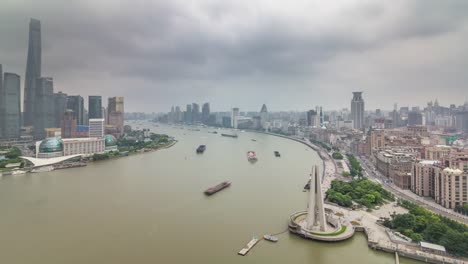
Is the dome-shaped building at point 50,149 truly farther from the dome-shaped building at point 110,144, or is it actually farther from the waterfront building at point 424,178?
the waterfront building at point 424,178

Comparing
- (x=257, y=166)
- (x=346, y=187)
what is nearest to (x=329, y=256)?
(x=346, y=187)

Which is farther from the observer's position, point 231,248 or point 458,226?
point 458,226

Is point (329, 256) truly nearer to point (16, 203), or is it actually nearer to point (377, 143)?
point (16, 203)

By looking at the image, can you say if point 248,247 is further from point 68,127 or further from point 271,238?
point 68,127

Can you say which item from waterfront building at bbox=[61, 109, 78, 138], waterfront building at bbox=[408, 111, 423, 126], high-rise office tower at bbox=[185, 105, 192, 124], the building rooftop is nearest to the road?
the building rooftop

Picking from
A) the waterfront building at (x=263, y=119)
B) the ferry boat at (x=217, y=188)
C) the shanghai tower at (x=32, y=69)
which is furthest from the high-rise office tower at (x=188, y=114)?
the ferry boat at (x=217, y=188)

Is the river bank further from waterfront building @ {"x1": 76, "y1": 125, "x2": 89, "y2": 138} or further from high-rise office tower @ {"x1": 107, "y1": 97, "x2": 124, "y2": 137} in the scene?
high-rise office tower @ {"x1": 107, "y1": 97, "x2": 124, "y2": 137}
